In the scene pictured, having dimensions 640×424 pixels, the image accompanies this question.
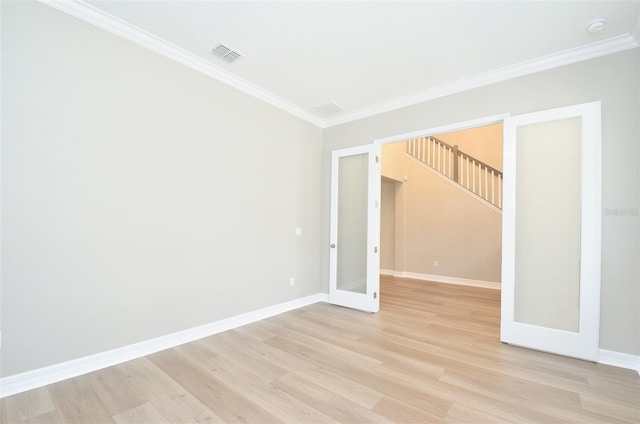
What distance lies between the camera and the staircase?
6438mm

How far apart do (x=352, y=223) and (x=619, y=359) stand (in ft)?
10.6

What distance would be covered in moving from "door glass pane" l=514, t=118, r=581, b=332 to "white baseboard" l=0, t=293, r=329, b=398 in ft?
10.8

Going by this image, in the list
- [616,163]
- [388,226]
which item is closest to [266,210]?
[616,163]

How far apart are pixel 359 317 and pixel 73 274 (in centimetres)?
324

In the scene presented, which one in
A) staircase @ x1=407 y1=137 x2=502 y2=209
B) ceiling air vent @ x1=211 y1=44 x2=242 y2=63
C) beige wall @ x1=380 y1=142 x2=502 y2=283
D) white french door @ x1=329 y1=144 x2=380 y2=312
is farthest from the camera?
staircase @ x1=407 y1=137 x2=502 y2=209

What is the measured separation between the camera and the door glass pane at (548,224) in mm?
2781

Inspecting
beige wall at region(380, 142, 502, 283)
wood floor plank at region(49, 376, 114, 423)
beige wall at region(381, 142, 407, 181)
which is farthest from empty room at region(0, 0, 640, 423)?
beige wall at region(381, 142, 407, 181)

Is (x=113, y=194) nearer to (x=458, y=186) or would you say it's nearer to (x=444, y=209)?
(x=444, y=209)

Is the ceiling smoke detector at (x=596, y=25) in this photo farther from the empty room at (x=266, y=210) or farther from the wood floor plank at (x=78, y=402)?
the wood floor plank at (x=78, y=402)

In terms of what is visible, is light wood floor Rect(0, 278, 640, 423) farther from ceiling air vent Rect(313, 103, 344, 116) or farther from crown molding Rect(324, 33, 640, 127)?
ceiling air vent Rect(313, 103, 344, 116)

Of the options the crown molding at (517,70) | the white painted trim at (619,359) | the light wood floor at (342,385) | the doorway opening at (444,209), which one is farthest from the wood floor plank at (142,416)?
the doorway opening at (444,209)

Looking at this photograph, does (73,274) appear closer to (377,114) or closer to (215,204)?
(215,204)

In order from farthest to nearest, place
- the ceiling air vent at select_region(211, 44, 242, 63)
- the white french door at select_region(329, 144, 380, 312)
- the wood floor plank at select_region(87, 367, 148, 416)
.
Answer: the white french door at select_region(329, 144, 380, 312) < the ceiling air vent at select_region(211, 44, 242, 63) < the wood floor plank at select_region(87, 367, 148, 416)

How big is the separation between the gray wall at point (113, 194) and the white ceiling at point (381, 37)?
1.29 ft
